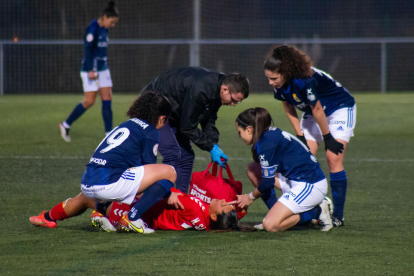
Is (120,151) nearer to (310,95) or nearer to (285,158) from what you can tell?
(285,158)

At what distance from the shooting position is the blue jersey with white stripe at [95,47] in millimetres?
9586

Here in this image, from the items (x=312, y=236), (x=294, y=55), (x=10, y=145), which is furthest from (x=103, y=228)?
(x=10, y=145)

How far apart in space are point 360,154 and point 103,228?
19.6 feet

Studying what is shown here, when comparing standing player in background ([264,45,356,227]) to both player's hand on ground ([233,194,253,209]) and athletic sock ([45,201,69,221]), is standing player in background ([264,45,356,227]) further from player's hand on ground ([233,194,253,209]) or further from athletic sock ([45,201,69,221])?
athletic sock ([45,201,69,221])

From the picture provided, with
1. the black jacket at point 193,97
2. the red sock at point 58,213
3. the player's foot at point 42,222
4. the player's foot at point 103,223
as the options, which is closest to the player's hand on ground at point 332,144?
the black jacket at point 193,97

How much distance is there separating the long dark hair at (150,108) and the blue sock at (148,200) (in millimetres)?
487

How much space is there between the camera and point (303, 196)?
4492mm

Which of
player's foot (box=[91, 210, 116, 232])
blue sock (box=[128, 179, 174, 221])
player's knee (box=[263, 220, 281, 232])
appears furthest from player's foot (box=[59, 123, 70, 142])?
player's knee (box=[263, 220, 281, 232])

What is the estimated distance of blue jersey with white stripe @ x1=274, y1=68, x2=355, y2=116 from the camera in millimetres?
4824

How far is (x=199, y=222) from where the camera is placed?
4477 mm

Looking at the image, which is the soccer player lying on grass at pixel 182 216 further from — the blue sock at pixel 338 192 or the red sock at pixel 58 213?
the blue sock at pixel 338 192

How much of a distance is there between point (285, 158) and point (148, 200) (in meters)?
1.11

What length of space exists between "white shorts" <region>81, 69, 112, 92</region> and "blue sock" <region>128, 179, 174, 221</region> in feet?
19.2

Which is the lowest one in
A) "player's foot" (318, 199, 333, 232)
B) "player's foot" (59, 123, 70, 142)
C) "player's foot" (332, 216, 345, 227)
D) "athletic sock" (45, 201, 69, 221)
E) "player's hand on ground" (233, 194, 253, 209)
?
"player's foot" (59, 123, 70, 142)
